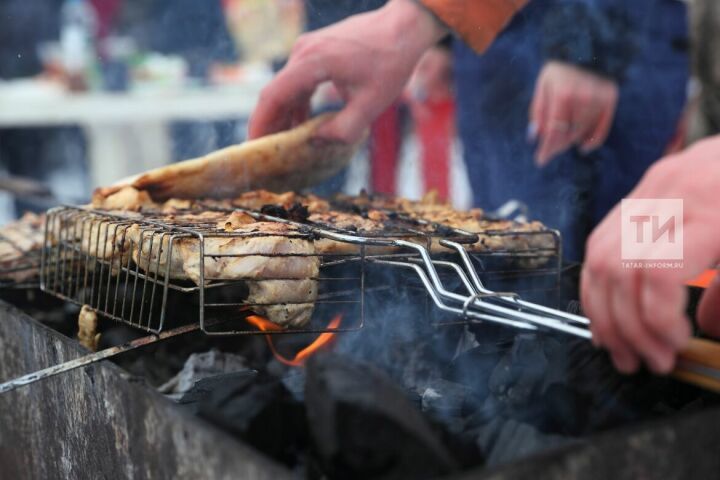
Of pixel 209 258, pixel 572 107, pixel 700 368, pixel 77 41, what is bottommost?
pixel 700 368

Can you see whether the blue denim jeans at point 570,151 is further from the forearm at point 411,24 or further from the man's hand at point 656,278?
the man's hand at point 656,278

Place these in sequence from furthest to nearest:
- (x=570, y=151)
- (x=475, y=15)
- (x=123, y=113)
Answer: (x=123, y=113) → (x=570, y=151) → (x=475, y=15)

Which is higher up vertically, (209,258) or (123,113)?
(123,113)

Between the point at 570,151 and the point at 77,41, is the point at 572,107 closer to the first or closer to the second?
the point at 570,151

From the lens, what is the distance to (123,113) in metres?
9.23

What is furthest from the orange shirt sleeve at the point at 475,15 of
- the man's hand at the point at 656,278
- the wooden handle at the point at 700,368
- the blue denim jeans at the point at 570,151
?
the wooden handle at the point at 700,368

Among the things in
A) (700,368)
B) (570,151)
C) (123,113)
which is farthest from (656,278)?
(123,113)

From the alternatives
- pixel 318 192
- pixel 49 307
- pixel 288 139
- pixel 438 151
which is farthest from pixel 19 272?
pixel 438 151

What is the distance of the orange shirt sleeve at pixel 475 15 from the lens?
3166 mm

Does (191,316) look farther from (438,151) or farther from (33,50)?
(33,50)

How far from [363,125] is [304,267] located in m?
1.32

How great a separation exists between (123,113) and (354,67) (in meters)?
6.87

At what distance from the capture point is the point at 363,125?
10.4 ft

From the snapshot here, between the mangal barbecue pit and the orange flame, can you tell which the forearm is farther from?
the orange flame
